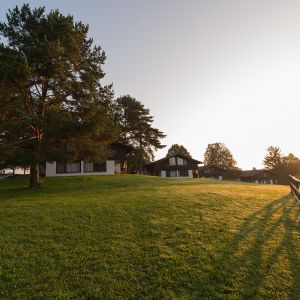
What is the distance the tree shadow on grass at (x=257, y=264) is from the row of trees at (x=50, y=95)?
12.6 meters

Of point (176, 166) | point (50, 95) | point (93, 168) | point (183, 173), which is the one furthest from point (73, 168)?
point (183, 173)

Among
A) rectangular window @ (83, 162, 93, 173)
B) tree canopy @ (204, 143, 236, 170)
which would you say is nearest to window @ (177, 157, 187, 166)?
rectangular window @ (83, 162, 93, 173)

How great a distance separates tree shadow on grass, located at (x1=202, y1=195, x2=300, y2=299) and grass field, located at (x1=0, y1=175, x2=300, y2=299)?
2cm

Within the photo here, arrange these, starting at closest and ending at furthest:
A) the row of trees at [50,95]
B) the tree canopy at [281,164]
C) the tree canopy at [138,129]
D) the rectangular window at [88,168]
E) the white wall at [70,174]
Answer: the row of trees at [50,95] < the white wall at [70,174] < the rectangular window at [88,168] < the tree canopy at [138,129] < the tree canopy at [281,164]

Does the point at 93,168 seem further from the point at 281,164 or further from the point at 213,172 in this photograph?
the point at 281,164

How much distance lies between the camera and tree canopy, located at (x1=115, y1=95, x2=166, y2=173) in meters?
57.6

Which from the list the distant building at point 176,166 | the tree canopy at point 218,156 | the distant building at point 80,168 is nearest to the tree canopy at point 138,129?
the distant building at point 176,166

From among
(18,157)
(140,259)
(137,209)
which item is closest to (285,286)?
(140,259)

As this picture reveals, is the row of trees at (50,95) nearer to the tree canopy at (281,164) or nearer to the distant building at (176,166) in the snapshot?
the distant building at (176,166)

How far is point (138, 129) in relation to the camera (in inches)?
2267

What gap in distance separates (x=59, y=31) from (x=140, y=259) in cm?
1653

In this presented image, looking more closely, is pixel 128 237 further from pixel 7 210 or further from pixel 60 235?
pixel 7 210

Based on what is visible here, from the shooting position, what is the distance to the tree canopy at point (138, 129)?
57.6 m

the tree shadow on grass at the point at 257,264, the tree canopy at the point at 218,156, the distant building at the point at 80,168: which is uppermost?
the tree canopy at the point at 218,156
